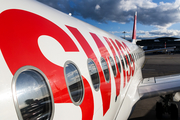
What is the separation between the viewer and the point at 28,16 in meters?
1.97

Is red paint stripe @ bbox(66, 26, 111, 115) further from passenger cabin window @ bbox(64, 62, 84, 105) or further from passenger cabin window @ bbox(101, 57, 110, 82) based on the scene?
passenger cabin window @ bbox(64, 62, 84, 105)

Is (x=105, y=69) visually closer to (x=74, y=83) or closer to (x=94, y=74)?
(x=94, y=74)

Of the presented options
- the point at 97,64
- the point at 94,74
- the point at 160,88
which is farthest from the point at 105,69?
the point at 160,88

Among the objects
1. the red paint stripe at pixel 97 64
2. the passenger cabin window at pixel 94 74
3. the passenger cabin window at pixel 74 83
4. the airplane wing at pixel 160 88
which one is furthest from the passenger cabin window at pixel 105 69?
the airplane wing at pixel 160 88

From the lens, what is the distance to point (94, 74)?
3.01m

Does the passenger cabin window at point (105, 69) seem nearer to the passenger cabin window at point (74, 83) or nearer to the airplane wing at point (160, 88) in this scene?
the passenger cabin window at point (74, 83)

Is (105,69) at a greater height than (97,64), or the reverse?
(97,64)

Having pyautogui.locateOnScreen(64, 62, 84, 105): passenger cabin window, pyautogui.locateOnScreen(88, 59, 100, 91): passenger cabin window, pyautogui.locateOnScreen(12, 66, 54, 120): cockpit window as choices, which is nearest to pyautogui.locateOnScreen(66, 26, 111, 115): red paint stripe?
pyautogui.locateOnScreen(88, 59, 100, 91): passenger cabin window

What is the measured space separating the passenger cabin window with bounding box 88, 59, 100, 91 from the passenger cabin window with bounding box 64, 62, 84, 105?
1.51ft

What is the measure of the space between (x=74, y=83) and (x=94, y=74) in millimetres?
789

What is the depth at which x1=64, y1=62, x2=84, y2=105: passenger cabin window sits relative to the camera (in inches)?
85.0

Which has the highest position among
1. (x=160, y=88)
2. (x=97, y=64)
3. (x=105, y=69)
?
(x=97, y=64)

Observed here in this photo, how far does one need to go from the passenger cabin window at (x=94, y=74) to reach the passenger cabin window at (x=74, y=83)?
1.51 ft

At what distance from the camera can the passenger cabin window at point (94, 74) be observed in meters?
2.87
